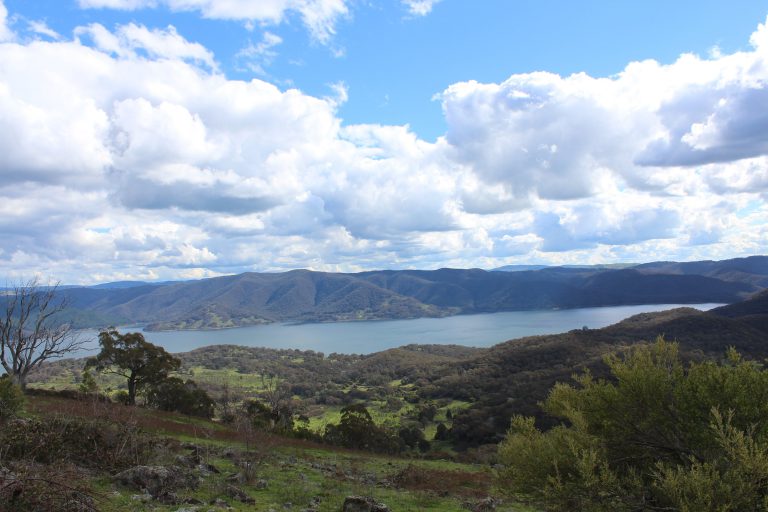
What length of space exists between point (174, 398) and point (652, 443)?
38892 millimetres

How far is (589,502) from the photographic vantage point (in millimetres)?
9500

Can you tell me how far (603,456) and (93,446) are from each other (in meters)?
12.6

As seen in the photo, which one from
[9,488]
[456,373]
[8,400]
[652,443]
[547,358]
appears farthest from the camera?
[456,373]

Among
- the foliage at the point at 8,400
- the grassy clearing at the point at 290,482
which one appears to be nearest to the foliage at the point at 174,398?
the grassy clearing at the point at 290,482

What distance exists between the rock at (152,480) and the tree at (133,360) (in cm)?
2813

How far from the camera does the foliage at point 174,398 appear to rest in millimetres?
Answer: 38719

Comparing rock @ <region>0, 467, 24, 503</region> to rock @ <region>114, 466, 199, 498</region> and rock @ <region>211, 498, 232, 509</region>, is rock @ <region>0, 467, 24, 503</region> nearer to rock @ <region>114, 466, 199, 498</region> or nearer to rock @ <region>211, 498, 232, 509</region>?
rock @ <region>114, 466, 199, 498</region>

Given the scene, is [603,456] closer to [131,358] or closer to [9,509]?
[9,509]

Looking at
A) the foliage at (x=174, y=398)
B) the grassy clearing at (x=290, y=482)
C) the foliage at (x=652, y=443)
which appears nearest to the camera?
the foliage at (x=652, y=443)

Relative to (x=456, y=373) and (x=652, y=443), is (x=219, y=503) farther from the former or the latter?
(x=456, y=373)

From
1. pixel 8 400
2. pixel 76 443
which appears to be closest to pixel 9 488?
pixel 76 443

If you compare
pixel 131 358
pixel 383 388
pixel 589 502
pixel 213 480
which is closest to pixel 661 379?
pixel 589 502

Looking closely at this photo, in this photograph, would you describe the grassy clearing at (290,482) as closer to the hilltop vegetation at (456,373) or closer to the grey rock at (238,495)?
the grey rock at (238,495)

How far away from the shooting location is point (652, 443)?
34.1 ft
